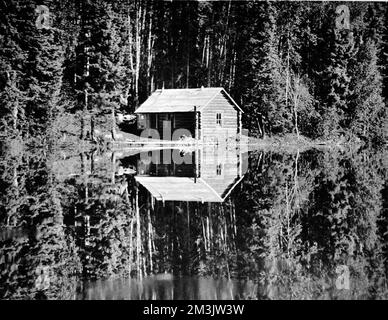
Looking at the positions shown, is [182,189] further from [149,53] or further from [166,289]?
[149,53]

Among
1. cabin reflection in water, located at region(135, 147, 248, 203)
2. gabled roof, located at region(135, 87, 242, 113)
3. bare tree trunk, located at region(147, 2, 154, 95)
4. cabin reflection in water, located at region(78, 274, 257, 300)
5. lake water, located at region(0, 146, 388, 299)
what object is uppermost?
bare tree trunk, located at region(147, 2, 154, 95)

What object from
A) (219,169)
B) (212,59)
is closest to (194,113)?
(212,59)

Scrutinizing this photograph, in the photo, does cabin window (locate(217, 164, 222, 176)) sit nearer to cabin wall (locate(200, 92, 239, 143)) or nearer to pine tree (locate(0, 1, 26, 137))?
cabin wall (locate(200, 92, 239, 143))

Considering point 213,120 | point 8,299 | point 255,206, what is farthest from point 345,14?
point 8,299

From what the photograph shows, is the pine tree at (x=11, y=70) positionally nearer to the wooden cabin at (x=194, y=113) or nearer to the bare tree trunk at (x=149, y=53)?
the wooden cabin at (x=194, y=113)

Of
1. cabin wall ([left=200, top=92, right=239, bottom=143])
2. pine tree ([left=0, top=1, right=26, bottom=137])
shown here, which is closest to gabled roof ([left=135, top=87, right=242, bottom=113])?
cabin wall ([left=200, top=92, right=239, bottom=143])

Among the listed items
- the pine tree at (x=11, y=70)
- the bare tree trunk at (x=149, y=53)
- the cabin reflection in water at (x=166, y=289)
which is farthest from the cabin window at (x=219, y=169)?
the pine tree at (x=11, y=70)
